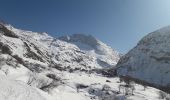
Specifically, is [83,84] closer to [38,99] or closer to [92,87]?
[92,87]

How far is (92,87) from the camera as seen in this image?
465 feet

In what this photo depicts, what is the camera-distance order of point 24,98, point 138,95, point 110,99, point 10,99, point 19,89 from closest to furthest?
point 10,99 < point 24,98 < point 19,89 < point 110,99 < point 138,95

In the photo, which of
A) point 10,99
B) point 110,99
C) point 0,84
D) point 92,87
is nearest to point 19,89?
point 0,84

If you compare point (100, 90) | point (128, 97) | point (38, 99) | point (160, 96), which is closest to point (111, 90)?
point (100, 90)

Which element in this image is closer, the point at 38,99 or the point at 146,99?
the point at 38,99

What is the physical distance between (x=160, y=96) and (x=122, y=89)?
68.3 ft

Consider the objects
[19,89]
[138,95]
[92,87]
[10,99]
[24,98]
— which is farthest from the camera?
[92,87]

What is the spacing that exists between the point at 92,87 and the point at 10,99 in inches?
4703

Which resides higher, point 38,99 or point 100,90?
point 100,90

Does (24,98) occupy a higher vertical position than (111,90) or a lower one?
lower

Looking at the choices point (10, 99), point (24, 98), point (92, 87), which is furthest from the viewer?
point (92, 87)

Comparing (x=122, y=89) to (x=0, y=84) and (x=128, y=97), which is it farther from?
(x=0, y=84)

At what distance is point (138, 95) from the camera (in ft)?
437

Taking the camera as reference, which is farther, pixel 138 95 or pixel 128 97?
pixel 138 95
